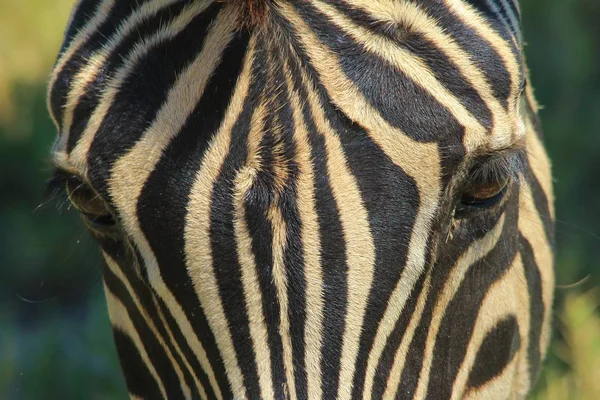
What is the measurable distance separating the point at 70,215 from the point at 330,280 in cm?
633

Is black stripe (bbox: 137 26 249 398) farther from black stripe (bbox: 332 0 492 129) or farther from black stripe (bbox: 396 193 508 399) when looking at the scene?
black stripe (bbox: 396 193 508 399)

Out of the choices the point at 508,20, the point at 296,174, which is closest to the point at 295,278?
the point at 296,174

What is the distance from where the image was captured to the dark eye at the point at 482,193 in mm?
2436

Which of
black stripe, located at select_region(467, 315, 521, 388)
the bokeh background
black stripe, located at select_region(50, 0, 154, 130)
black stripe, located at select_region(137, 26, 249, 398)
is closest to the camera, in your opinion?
black stripe, located at select_region(137, 26, 249, 398)

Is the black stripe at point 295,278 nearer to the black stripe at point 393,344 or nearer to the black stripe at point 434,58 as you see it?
the black stripe at point 393,344

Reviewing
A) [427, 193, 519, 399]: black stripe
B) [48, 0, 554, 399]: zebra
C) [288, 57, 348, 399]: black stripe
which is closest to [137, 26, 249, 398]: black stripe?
[48, 0, 554, 399]: zebra

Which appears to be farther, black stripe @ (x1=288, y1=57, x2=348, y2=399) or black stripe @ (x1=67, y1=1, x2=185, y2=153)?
black stripe @ (x1=67, y1=1, x2=185, y2=153)

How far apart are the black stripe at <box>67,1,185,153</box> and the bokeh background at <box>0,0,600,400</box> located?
364 centimetres

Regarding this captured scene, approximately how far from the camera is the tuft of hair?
7.71 ft

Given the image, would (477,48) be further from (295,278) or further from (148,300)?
(148,300)

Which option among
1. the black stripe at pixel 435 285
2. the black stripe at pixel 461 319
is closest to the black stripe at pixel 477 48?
the black stripe at pixel 435 285

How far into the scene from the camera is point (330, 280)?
2.24 metres

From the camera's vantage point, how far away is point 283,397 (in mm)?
2205

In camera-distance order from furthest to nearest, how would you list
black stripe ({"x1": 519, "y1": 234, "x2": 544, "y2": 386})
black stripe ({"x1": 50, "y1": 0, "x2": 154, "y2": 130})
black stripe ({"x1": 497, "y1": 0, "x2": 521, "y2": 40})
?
black stripe ({"x1": 519, "y1": 234, "x2": 544, "y2": 386})
black stripe ({"x1": 497, "y1": 0, "x2": 521, "y2": 40})
black stripe ({"x1": 50, "y1": 0, "x2": 154, "y2": 130})
